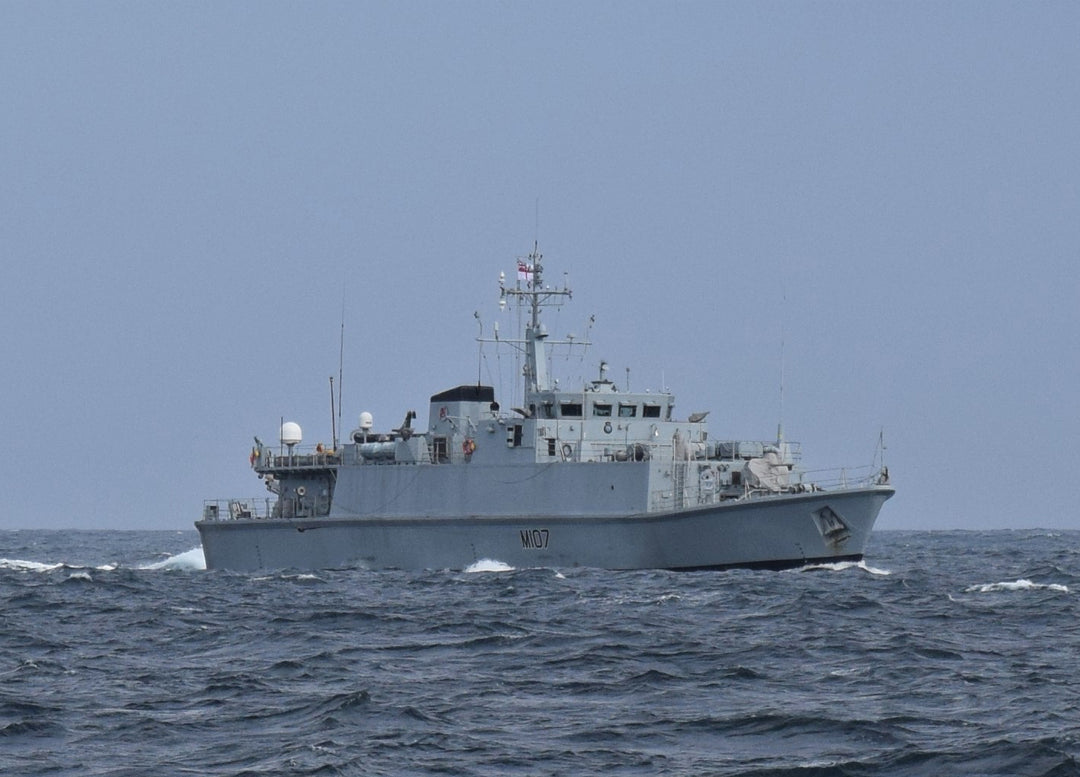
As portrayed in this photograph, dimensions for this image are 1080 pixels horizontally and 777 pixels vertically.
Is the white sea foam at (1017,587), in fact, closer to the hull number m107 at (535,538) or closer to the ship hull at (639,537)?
the ship hull at (639,537)

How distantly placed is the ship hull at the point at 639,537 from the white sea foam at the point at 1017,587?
2.77 meters

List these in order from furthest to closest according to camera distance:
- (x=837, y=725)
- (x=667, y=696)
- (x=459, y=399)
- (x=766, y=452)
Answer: (x=459, y=399) → (x=766, y=452) → (x=667, y=696) → (x=837, y=725)

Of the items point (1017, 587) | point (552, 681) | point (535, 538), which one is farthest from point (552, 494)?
point (552, 681)

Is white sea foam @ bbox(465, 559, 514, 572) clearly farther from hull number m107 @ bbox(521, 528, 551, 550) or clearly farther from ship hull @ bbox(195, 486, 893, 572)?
hull number m107 @ bbox(521, 528, 551, 550)

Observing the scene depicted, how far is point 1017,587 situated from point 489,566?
37.5 ft

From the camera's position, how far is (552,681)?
60.5 feet

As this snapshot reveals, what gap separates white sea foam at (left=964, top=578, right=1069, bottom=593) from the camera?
105ft

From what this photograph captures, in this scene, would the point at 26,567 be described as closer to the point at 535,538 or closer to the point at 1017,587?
the point at 535,538

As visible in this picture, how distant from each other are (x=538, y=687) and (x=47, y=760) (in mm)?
5761

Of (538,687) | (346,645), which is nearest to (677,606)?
(346,645)

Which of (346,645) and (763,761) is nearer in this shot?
(763,761)

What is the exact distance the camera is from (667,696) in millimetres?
17359

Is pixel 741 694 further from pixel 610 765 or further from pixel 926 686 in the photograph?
pixel 610 765

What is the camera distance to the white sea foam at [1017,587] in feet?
105
